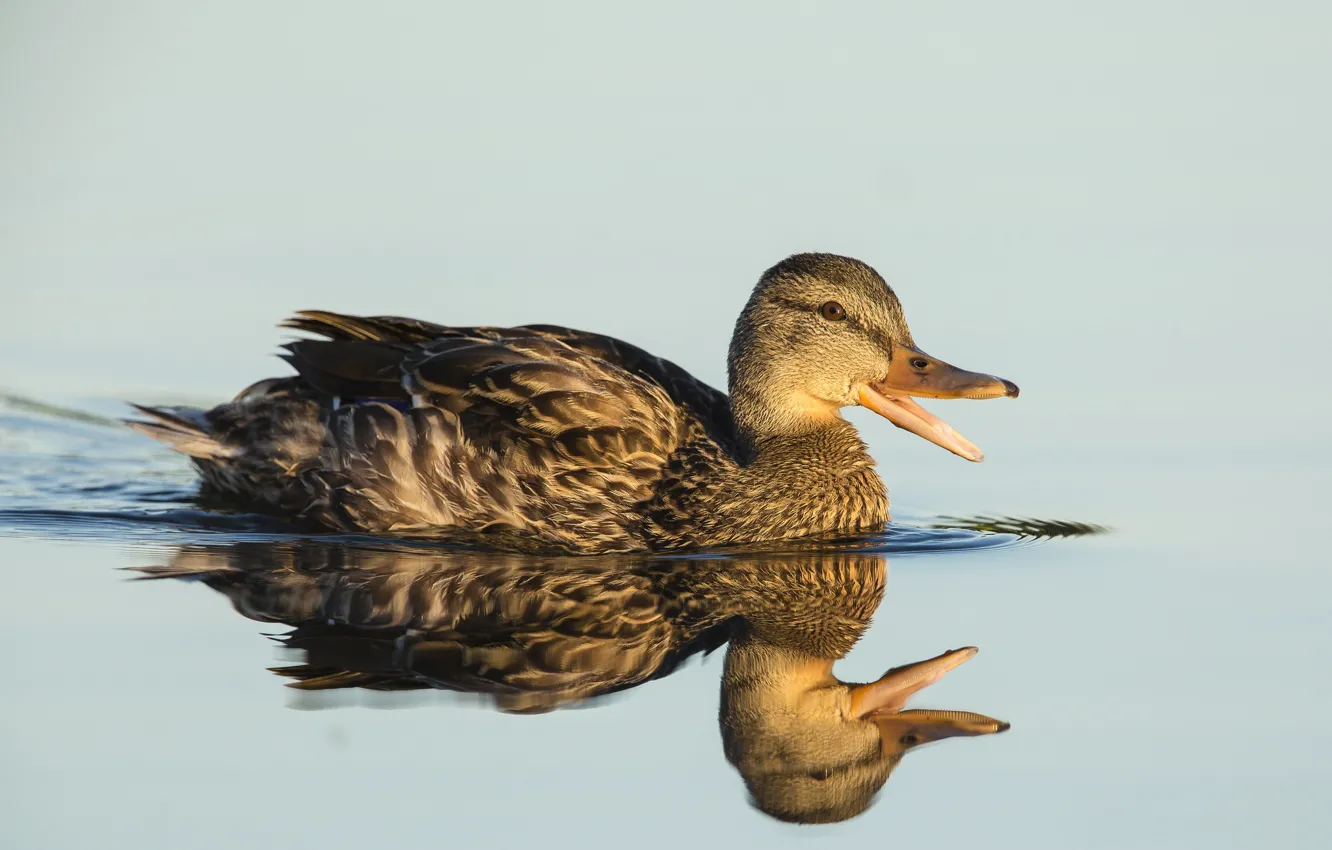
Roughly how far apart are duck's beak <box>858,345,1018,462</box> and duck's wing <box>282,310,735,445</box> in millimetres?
1030

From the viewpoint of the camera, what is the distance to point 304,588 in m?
9.38

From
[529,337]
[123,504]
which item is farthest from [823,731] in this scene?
[123,504]

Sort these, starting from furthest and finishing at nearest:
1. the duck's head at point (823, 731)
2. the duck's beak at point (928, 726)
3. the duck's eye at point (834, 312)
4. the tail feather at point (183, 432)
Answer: the tail feather at point (183, 432)
the duck's eye at point (834, 312)
the duck's beak at point (928, 726)
the duck's head at point (823, 731)

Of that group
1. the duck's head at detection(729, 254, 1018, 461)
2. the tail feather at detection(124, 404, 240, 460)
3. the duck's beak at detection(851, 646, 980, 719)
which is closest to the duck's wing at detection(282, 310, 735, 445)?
the duck's head at detection(729, 254, 1018, 461)

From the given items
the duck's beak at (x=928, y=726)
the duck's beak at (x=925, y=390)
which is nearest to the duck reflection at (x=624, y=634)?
the duck's beak at (x=928, y=726)

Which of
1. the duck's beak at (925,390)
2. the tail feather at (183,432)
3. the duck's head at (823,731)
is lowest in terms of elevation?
the duck's head at (823,731)

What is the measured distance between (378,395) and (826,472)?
2.69 m

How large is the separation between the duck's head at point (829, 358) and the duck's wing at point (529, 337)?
354 mm

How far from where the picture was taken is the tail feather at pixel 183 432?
38.1 ft

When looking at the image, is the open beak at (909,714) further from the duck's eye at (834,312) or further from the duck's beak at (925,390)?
the duck's eye at (834,312)

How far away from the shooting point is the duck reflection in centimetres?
750

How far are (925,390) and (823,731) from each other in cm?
343

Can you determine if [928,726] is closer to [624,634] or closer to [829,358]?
[624,634]

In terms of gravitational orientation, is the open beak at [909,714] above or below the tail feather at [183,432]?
below
